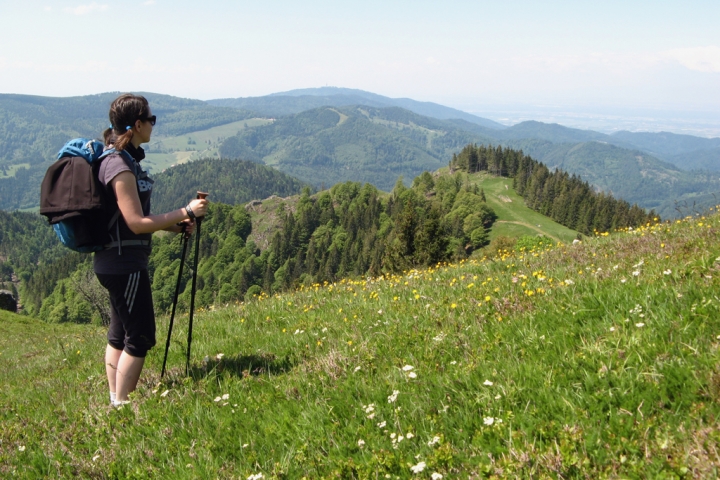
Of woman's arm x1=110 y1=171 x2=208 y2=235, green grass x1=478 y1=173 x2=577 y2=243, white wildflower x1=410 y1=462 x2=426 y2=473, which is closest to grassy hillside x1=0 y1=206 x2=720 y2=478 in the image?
white wildflower x1=410 y1=462 x2=426 y2=473

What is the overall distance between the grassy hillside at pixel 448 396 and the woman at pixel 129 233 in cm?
48

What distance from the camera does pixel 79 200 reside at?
450 centimetres

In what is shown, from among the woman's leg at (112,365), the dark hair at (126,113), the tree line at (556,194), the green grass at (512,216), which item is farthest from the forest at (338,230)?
the dark hair at (126,113)

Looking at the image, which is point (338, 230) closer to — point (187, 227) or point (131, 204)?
point (187, 227)

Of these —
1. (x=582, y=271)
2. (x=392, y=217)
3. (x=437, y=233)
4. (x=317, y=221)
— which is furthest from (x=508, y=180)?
(x=582, y=271)

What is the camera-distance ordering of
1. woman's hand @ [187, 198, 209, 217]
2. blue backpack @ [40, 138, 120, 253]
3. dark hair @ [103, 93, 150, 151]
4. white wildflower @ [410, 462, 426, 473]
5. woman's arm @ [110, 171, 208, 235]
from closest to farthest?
white wildflower @ [410, 462, 426, 473]
blue backpack @ [40, 138, 120, 253]
woman's arm @ [110, 171, 208, 235]
dark hair @ [103, 93, 150, 151]
woman's hand @ [187, 198, 209, 217]

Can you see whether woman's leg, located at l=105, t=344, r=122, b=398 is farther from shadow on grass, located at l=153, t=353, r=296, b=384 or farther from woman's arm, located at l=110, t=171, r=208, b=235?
woman's arm, located at l=110, t=171, r=208, b=235

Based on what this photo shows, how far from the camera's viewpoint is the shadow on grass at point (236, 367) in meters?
5.22

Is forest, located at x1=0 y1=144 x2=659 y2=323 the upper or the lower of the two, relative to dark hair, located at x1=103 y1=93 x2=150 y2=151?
lower

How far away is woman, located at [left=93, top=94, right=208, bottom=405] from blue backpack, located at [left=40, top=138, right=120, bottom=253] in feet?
0.33

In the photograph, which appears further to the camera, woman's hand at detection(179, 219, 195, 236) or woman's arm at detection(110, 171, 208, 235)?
woman's hand at detection(179, 219, 195, 236)

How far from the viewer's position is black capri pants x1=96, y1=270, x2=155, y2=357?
16.3 feet

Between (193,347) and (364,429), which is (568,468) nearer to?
(364,429)

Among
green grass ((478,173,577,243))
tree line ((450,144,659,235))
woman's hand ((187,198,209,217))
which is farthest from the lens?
tree line ((450,144,659,235))
